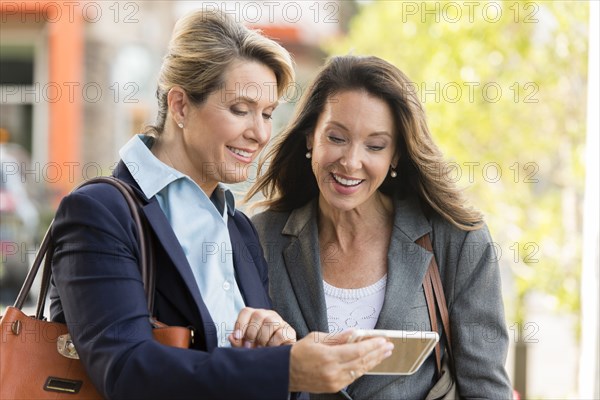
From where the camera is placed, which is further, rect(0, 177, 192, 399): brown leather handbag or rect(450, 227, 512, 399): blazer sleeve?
rect(450, 227, 512, 399): blazer sleeve

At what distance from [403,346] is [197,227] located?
0.62 meters

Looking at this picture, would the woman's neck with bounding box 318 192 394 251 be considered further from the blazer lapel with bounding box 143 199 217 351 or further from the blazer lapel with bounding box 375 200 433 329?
the blazer lapel with bounding box 143 199 217 351

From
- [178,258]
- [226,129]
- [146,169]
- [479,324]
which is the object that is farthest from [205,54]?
[479,324]

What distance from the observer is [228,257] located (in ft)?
8.02

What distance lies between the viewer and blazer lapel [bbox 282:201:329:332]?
9.39ft

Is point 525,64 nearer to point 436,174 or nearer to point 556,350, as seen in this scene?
point 436,174

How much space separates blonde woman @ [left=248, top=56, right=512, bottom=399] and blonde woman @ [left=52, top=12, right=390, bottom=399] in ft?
1.00

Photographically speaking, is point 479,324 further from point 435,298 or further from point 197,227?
point 197,227

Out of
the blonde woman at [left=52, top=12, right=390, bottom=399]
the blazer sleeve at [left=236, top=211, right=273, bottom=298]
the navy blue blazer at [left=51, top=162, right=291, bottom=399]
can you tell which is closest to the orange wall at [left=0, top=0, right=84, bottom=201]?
the blazer sleeve at [left=236, top=211, right=273, bottom=298]

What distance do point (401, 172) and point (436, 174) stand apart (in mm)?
134

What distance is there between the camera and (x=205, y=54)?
7.81 feet

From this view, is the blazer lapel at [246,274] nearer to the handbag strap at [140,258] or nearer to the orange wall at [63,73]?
the handbag strap at [140,258]

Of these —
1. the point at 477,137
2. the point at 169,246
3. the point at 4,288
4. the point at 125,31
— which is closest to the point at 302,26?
the point at 125,31

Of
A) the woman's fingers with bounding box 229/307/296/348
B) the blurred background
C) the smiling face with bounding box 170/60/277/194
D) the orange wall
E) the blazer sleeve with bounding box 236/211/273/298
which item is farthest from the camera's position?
the orange wall
